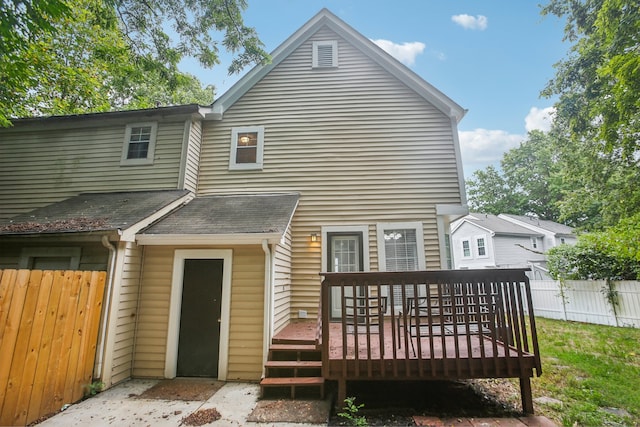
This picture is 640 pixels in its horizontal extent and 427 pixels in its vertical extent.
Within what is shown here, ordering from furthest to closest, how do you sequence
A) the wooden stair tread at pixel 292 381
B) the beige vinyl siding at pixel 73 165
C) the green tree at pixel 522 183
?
the green tree at pixel 522 183 → the beige vinyl siding at pixel 73 165 → the wooden stair tread at pixel 292 381

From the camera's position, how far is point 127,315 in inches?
183

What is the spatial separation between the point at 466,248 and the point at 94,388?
840 inches

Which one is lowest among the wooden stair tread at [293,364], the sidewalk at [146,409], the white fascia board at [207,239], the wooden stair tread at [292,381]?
the sidewalk at [146,409]

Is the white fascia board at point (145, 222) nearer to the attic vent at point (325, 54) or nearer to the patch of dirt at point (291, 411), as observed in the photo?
the patch of dirt at point (291, 411)

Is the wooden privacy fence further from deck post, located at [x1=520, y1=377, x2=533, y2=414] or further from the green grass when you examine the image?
the green grass

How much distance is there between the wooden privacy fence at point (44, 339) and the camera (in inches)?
117

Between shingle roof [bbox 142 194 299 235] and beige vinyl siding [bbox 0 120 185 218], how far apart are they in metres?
1.29

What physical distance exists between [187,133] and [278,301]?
4684 millimetres

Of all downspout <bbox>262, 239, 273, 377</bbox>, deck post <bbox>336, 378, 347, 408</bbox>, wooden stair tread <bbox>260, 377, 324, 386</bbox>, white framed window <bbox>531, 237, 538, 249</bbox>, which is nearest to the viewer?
deck post <bbox>336, 378, 347, 408</bbox>

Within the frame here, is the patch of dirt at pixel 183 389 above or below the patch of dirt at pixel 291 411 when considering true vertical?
below

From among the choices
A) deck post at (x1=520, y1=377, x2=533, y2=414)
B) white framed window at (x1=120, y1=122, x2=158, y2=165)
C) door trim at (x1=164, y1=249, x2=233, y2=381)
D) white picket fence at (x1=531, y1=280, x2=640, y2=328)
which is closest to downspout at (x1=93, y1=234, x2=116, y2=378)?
door trim at (x1=164, y1=249, x2=233, y2=381)

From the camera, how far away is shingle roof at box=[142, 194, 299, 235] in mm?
4766

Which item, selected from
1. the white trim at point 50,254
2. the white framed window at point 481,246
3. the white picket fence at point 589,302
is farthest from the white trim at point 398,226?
the white framed window at point 481,246

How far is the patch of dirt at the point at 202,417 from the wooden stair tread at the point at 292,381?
2.39 feet
